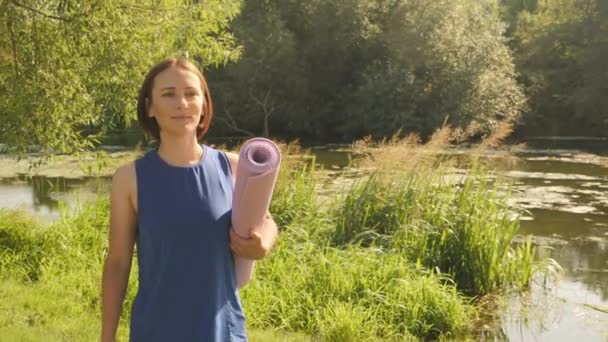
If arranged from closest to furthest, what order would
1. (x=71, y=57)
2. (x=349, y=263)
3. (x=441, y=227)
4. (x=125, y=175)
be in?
(x=125, y=175), (x=71, y=57), (x=349, y=263), (x=441, y=227)

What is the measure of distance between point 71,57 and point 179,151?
4472mm

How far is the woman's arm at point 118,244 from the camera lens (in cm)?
172

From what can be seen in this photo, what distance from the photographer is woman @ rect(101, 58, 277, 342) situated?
1.68 metres

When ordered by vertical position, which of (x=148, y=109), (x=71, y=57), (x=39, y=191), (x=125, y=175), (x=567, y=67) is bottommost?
(x=39, y=191)

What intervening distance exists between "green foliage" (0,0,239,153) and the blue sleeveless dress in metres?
4.17

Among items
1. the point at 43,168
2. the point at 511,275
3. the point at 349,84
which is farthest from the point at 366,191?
the point at 349,84

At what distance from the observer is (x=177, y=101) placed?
5.75 ft

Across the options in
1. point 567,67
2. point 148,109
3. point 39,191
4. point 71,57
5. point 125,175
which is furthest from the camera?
point 567,67

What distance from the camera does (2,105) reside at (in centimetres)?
586

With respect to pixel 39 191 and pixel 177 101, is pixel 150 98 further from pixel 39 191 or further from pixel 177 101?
pixel 39 191

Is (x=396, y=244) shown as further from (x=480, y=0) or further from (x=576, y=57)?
(x=576, y=57)

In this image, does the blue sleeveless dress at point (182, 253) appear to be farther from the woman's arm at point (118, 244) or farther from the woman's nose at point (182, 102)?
the woman's nose at point (182, 102)

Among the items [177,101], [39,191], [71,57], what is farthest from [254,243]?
[39,191]

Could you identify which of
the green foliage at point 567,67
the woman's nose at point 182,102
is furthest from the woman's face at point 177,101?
the green foliage at point 567,67
